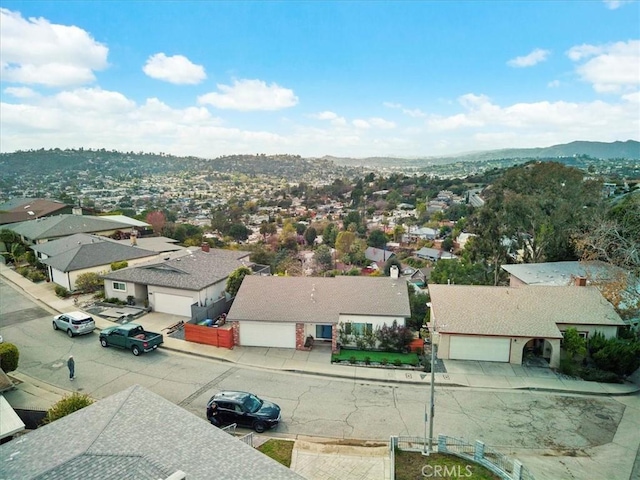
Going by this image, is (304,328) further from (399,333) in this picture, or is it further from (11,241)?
(11,241)

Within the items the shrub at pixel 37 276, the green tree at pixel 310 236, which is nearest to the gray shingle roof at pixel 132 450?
the shrub at pixel 37 276

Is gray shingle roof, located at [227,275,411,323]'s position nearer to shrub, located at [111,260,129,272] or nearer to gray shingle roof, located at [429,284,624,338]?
gray shingle roof, located at [429,284,624,338]

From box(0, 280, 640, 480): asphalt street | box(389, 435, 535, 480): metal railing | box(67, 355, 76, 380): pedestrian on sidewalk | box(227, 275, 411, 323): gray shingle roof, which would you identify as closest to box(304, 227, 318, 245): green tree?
box(227, 275, 411, 323): gray shingle roof

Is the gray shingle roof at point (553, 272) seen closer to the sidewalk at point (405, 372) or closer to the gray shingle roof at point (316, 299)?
the sidewalk at point (405, 372)

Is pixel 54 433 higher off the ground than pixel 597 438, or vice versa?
pixel 54 433

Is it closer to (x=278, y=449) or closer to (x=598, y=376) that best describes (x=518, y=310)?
(x=598, y=376)

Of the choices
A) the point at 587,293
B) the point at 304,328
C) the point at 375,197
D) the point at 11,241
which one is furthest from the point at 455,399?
the point at 375,197
